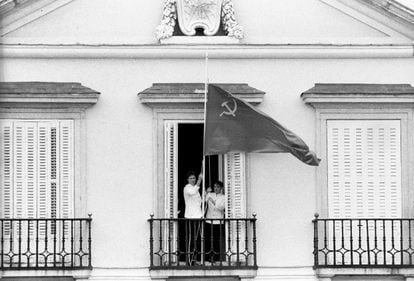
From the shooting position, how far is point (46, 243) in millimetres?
26047

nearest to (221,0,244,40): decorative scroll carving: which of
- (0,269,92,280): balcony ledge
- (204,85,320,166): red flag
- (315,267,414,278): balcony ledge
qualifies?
(204,85,320,166): red flag

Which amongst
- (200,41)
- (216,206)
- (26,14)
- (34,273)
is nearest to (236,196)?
(216,206)

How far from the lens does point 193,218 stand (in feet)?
86.2

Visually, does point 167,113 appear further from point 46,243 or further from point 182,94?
point 46,243

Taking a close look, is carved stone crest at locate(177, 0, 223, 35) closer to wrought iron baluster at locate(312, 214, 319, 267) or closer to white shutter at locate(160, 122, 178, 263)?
white shutter at locate(160, 122, 178, 263)

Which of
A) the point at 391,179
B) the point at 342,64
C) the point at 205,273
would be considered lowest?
the point at 205,273

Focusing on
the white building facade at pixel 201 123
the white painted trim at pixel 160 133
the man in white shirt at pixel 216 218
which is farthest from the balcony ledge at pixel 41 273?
the man in white shirt at pixel 216 218

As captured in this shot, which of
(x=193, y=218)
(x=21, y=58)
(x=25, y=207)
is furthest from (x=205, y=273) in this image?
(x=21, y=58)

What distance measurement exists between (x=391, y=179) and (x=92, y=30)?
5.91m

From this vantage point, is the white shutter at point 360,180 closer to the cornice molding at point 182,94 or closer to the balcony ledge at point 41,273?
the cornice molding at point 182,94

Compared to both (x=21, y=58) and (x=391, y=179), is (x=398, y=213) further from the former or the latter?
(x=21, y=58)

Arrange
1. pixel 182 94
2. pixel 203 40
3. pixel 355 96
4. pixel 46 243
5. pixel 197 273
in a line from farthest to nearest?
pixel 203 40
pixel 355 96
pixel 182 94
pixel 46 243
pixel 197 273

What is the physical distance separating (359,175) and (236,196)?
7.27ft

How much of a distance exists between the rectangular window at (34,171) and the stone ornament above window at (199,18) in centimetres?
259
